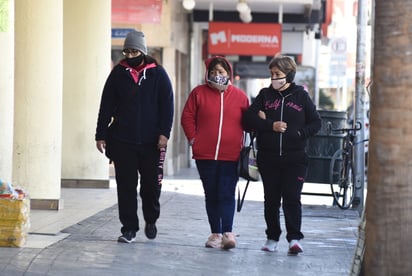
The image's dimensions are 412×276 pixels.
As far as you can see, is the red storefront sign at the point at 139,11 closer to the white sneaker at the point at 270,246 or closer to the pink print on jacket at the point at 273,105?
the pink print on jacket at the point at 273,105

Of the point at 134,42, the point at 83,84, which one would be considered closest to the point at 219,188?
the point at 134,42

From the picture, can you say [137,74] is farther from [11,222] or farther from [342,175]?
[342,175]

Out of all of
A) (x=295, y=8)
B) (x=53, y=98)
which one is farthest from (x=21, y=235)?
(x=295, y=8)

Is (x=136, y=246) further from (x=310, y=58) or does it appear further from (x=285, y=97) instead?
(x=310, y=58)

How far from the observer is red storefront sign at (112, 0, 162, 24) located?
66.7ft

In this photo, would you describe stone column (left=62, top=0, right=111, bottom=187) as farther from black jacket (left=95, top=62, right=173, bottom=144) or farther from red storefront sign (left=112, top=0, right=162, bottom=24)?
black jacket (left=95, top=62, right=173, bottom=144)

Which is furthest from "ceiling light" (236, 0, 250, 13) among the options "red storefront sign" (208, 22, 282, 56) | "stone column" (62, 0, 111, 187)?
"stone column" (62, 0, 111, 187)

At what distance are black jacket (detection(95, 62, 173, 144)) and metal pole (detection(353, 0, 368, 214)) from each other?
5497 millimetres

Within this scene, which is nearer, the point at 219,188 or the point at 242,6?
the point at 219,188

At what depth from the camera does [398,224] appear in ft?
20.9

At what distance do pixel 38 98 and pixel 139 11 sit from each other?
7.88 metres

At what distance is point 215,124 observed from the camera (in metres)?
9.71

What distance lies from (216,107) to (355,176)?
5492mm

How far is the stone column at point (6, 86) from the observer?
1066 centimetres
